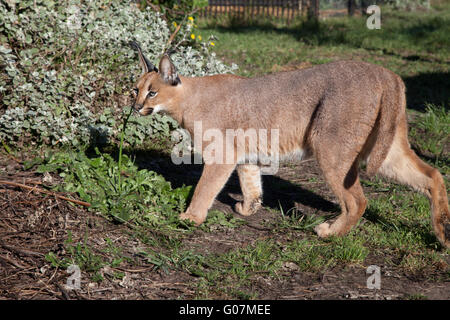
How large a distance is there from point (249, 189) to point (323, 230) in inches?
34.3

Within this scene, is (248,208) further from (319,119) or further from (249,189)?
(319,119)

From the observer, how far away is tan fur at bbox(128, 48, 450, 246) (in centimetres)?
416

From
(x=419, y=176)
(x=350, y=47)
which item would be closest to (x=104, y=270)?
(x=419, y=176)

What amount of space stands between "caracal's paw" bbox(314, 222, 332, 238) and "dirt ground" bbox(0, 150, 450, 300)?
0.46 metres

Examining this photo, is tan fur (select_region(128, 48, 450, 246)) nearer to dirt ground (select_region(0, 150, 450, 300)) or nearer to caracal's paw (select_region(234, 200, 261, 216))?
caracal's paw (select_region(234, 200, 261, 216))

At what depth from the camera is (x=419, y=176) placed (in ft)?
14.2

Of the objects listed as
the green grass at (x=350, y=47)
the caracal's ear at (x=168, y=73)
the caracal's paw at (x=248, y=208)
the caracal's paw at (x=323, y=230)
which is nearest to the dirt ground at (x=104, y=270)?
the caracal's paw at (x=248, y=208)

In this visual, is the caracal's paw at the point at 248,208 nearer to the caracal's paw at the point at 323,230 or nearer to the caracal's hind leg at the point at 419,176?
the caracal's paw at the point at 323,230

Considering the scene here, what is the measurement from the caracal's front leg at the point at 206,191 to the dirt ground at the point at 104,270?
0.58ft

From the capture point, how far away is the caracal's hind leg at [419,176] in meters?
4.16

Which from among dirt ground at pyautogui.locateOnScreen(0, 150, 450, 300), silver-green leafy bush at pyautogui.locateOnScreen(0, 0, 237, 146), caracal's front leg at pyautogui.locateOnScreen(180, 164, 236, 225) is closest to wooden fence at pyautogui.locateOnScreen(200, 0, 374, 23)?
silver-green leafy bush at pyautogui.locateOnScreen(0, 0, 237, 146)

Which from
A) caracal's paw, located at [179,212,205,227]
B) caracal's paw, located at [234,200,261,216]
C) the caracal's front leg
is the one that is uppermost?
the caracal's front leg

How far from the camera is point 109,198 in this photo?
14.3ft

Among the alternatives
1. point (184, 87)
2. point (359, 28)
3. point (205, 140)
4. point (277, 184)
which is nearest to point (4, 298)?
point (205, 140)
